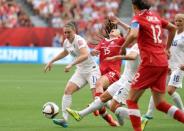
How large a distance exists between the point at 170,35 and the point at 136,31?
101 centimetres

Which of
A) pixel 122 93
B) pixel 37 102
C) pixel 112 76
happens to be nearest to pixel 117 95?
pixel 122 93

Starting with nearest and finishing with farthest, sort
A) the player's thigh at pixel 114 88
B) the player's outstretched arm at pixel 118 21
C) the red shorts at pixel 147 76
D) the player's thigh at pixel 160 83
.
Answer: the red shorts at pixel 147 76
the player's thigh at pixel 160 83
the player's thigh at pixel 114 88
the player's outstretched arm at pixel 118 21

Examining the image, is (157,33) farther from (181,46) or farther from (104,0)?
(104,0)

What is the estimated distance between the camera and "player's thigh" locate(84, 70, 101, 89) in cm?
1320

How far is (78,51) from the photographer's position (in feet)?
42.8

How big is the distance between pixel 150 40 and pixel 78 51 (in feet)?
9.13

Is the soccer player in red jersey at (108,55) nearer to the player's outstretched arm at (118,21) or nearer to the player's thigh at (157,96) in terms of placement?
the player's outstretched arm at (118,21)

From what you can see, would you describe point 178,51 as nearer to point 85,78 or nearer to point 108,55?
point 108,55

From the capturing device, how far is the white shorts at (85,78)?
43.1ft

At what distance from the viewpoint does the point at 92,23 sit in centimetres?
3503

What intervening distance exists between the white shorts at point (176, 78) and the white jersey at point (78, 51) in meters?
1.69

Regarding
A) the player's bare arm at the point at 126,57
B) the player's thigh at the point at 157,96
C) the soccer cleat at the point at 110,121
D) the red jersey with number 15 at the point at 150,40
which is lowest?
the soccer cleat at the point at 110,121

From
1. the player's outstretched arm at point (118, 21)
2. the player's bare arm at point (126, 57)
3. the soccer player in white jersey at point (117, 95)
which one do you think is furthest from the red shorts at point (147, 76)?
the player's outstretched arm at point (118, 21)

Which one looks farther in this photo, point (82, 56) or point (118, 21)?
point (82, 56)
